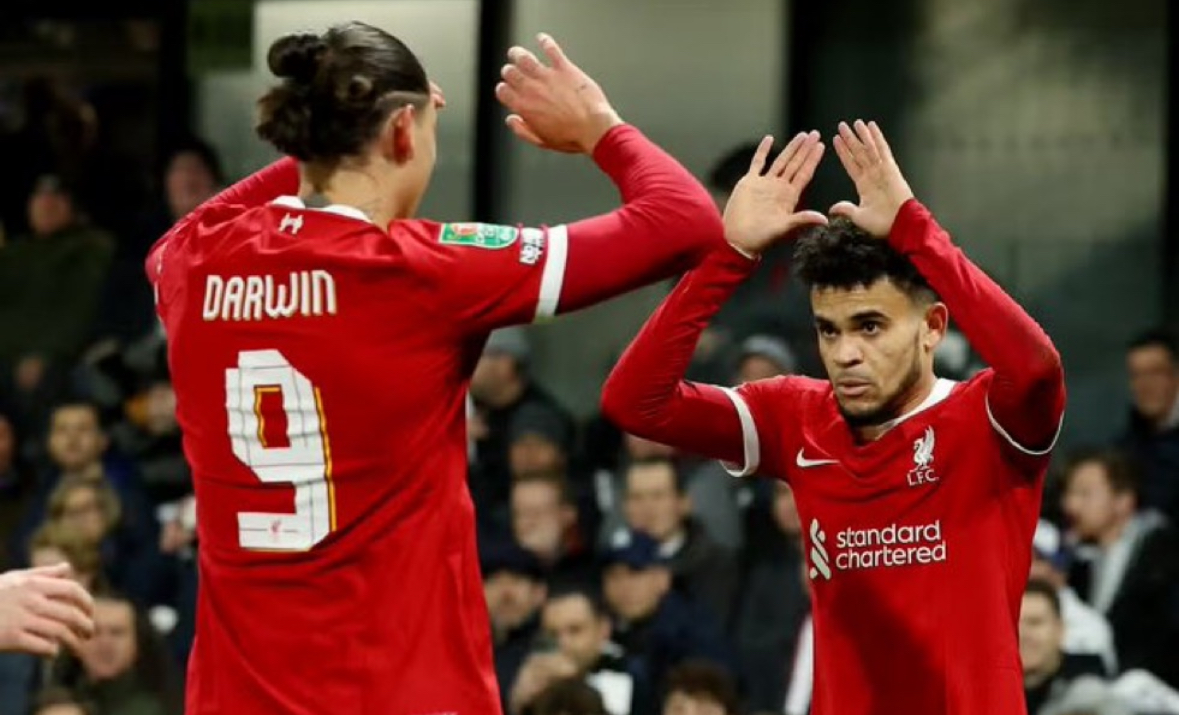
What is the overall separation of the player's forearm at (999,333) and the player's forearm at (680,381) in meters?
0.31

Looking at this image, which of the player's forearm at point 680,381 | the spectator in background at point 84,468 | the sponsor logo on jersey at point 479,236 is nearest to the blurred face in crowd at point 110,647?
the spectator in background at point 84,468

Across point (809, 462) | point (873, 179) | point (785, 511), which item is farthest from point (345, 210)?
point (785, 511)

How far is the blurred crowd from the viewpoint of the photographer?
7055 millimetres

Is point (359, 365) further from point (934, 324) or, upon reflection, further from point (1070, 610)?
point (1070, 610)

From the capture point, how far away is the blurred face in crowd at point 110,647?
311 inches

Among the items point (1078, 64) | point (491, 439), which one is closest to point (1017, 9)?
point (1078, 64)

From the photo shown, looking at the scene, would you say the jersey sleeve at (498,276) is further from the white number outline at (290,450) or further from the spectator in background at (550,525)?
the spectator in background at (550,525)

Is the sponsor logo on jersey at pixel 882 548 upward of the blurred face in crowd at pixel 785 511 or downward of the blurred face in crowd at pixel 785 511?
upward

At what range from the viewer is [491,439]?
846 centimetres

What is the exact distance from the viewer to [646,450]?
8.11m

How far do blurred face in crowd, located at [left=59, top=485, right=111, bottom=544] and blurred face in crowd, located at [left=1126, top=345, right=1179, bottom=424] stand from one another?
357 cm

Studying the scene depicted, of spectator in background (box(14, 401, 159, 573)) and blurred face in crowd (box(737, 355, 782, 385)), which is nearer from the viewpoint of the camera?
blurred face in crowd (box(737, 355, 782, 385))

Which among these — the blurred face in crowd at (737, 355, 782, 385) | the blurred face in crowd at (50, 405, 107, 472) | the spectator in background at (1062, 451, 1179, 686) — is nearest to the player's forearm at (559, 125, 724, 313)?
the spectator in background at (1062, 451, 1179, 686)

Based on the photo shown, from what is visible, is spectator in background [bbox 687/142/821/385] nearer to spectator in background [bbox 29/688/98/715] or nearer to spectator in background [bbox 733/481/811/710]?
spectator in background [bbox 733/481/811/710]
